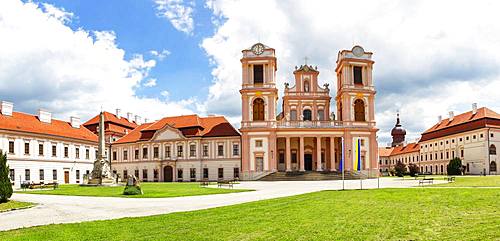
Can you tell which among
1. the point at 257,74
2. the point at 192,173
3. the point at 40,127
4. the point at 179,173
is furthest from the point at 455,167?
the point at 40,127

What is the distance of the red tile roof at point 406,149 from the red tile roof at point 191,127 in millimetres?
55488

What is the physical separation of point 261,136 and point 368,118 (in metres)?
14.6

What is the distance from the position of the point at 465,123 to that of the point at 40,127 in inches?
2563

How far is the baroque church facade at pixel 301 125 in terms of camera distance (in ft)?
191

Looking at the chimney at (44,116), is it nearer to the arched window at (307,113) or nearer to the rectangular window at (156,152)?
the rectangular window at (156,152)

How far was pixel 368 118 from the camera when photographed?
5994 centimetres

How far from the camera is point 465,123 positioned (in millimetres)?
75625

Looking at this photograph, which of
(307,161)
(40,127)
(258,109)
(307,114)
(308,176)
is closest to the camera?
(308,176)

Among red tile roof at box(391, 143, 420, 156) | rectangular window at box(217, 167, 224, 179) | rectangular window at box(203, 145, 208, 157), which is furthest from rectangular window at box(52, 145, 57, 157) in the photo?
red tile roof at box(391, 143, 420, 156)

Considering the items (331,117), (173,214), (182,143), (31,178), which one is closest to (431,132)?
(331,117)

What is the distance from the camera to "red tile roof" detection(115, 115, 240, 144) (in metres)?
63.2

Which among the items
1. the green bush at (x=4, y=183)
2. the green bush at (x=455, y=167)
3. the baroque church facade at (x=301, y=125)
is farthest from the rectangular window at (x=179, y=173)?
the green bush at (x=455, y=167)

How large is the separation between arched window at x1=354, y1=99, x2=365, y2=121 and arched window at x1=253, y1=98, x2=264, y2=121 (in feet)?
41.1

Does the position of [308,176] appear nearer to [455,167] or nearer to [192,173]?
[192,173]
